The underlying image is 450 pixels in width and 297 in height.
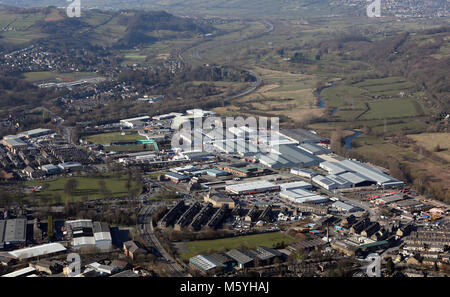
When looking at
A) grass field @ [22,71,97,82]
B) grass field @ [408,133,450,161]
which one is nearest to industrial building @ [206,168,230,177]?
grass field @ [408,133,450,161]

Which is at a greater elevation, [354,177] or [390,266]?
[390,266]

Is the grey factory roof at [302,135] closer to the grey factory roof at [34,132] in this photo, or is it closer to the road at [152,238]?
the road at [152,238]

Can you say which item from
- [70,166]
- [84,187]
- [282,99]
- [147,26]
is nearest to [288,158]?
[84,187]

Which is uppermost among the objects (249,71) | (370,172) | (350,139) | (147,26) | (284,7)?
(284,7)

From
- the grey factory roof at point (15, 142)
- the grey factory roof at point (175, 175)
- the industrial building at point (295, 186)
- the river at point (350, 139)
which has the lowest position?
the river at point (350, 139)

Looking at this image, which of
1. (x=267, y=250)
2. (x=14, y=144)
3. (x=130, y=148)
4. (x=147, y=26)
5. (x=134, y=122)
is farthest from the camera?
(x=147, y=26)

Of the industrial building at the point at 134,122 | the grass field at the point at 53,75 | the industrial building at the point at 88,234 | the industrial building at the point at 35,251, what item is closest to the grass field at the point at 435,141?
the industrial building at the point at 134,122

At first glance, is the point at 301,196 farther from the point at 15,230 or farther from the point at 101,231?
the point at 15,230

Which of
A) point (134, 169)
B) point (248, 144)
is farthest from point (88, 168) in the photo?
point (248, 144)
